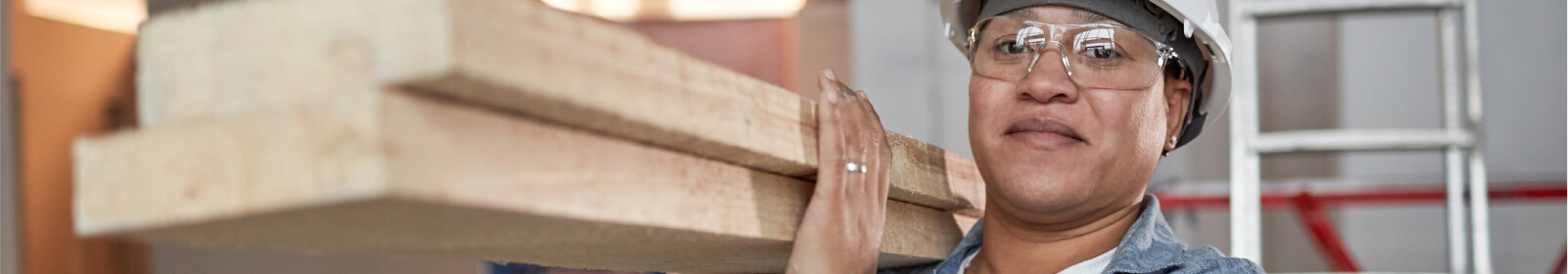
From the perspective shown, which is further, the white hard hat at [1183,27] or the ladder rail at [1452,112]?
the ladder rail at [1452,112]

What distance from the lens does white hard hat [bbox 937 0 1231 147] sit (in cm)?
154

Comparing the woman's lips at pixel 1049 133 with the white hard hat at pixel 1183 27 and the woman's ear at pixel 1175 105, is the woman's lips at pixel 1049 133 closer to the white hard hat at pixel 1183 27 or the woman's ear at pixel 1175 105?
the white hard hat at pixel 1183 27

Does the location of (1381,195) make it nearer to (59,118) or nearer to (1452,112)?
(1452,112)

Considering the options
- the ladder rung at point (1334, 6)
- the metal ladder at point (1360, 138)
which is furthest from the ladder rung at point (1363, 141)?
the ladder rung at point (1334, 6)

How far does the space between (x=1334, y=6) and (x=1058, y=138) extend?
6.02 ft

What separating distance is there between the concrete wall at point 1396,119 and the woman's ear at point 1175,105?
2710 millimetres

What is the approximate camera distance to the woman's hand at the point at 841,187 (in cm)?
113

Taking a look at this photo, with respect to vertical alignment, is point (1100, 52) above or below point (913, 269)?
above

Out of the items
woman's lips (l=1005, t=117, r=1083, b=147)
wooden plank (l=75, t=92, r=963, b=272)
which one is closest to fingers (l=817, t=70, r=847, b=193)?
wooden plank (l=75, t=92, r=963, b=272)

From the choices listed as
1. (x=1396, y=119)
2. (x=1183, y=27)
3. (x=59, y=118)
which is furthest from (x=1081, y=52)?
(x=59, y=118)

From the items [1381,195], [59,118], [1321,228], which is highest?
[59,118]

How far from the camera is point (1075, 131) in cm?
145

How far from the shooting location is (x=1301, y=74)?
4.93 m

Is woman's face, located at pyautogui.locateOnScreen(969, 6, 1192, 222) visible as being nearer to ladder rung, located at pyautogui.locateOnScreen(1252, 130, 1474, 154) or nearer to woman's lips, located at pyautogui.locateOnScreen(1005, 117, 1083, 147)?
woman's lips, located at pyautogui.locateOnScreen(1005, 117, 1083, 147)
